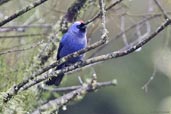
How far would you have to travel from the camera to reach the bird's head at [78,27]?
6211mm

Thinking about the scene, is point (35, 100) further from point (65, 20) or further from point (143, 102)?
point (143, 102)

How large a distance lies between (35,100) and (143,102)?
1119 cm

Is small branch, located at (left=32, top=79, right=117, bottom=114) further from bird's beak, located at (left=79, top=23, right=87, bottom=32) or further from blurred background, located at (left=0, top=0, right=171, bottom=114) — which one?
bird's beak, located at (left=79, top=23, right=87, bottom=32)

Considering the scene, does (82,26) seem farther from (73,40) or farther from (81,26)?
(73,40)

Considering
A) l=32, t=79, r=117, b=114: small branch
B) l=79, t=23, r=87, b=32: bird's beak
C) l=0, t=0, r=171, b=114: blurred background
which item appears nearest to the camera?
l=0, t=0, r=171, b=114: blurred background

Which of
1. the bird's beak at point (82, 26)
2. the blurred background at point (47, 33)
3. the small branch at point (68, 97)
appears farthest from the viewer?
the bird's beak at point (82, 26)

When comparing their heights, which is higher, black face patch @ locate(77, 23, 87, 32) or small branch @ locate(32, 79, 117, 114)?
black face patch @ locate(77, 23, 87, 32)

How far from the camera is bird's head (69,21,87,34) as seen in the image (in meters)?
6.21

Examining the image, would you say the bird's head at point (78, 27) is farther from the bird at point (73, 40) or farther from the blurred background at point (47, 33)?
the blurred background at point (47, 33)

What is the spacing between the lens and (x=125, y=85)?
17.3m

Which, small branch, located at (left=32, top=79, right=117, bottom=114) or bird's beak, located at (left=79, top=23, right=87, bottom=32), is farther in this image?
bird's beak, located at (left=79, top=23, right=87, bottom=32)

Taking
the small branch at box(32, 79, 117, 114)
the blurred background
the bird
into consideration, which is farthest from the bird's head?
the small branch at box(32, 79, 117, 114)

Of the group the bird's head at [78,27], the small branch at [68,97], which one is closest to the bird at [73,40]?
the bird's head at [78,27]

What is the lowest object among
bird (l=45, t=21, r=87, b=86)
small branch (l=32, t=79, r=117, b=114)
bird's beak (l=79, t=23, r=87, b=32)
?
small branch (l=32, t=79, r=117, b=114)
